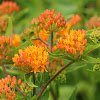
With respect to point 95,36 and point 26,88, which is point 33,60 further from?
point 95,36

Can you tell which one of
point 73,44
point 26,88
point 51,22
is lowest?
point 26,88

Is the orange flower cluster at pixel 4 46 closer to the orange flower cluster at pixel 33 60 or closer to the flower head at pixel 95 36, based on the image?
the orange flower cluster at pixel 33 60

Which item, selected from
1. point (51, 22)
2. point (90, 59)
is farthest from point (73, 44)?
point (51, 22)

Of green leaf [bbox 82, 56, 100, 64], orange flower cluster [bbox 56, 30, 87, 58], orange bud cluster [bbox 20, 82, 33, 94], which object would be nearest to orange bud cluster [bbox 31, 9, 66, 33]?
orange flower cluster [bbox 56, 30, 87, 58]

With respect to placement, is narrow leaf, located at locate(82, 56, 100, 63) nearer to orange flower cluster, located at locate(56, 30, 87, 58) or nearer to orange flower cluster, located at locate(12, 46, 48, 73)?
orange flower cluster, located at locate(56, 30, 87, 58)

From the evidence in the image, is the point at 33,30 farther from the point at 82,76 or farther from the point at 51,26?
the point at 82,76

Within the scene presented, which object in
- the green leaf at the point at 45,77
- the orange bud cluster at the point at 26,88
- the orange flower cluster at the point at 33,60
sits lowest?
the orange bud cluster at the point at 26,88

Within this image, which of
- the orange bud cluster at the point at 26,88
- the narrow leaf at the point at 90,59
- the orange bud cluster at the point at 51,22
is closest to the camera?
the narrow leaf at the point at 90,59

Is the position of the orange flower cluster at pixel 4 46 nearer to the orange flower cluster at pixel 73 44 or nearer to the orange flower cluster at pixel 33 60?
the orange flower cluster at pixel 33 60

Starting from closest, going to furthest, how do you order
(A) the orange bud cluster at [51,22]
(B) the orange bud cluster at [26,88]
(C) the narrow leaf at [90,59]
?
(C) the narrow leaf at [90,59] → (B) the orange bud cluster at [26,88] → (A) the orange bud cluster at [51,22]

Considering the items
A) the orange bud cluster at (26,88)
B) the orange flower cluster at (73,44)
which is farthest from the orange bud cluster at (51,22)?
the orange bud cluster at (26,88)

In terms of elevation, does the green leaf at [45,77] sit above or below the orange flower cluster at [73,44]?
below

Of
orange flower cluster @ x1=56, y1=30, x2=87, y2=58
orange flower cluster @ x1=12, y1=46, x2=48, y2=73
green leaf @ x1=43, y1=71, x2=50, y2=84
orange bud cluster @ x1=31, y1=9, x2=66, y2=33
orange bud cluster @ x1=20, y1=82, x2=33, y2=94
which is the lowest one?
orange bud cluster @ x1=20, y1=82, x2=33, y2=94

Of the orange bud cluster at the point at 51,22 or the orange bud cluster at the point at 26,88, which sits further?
the orange bud cluster at the point at 51,22
